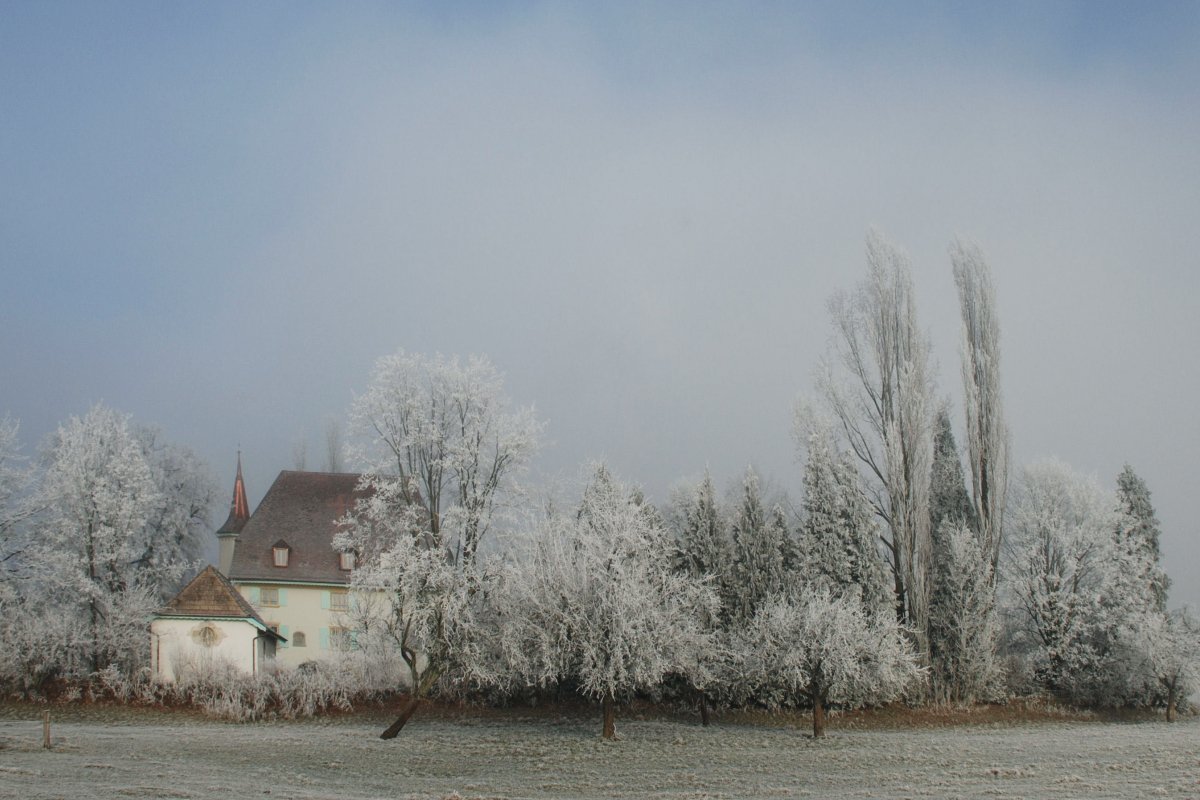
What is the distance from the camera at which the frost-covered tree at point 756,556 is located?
34188mm

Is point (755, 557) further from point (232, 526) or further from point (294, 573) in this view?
point (232, 526)

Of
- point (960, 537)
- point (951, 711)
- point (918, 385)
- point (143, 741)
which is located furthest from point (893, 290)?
point (143, 741)

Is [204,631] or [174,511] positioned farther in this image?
[174,511]

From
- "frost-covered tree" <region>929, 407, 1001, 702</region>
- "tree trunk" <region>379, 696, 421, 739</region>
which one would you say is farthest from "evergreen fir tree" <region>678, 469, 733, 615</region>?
"tree trunk" <region>379, 696, 421, 739</region>

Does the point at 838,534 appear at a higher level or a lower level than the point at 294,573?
higher

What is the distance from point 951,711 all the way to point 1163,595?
40.1 feet

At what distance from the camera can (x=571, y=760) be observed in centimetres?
2369

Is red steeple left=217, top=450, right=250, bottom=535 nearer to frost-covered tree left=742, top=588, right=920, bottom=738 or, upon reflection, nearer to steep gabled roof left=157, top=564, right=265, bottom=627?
steep gabled roof left=157, top=564, right=265, bottom=627

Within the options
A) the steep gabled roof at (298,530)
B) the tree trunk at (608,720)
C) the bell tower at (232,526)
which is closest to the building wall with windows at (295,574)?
the steep gabled roof at (298,530)

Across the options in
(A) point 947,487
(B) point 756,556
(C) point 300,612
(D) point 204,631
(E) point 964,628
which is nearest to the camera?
(D) point 204,631

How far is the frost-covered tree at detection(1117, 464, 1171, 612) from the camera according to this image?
38.2 meters

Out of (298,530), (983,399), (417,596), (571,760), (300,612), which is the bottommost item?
(571,760)

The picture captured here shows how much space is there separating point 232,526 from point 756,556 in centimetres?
2390

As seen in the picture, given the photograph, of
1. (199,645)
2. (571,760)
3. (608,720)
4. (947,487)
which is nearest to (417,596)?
(608,720)
